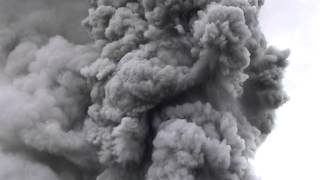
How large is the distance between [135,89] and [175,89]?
5.35 ft

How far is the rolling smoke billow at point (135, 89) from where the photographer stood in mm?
31969

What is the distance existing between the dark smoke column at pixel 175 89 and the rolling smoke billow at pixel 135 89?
0.16 feet

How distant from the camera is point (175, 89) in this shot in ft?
107

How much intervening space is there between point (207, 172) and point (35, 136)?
311 inches

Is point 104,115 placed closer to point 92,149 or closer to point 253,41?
point 92,149

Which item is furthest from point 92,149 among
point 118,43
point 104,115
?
point 118,43

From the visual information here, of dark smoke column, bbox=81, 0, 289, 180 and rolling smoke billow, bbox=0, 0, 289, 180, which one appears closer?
dark smoke column, bbox=81, 0, 289, 180

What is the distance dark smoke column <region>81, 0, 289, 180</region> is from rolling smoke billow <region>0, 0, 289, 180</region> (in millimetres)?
47

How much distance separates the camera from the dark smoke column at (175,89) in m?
31.6

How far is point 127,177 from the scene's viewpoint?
3378cm

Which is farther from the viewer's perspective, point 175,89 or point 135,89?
point 175,89

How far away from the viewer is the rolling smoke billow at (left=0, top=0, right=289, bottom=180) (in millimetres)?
31969

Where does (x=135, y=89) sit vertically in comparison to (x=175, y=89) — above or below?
below

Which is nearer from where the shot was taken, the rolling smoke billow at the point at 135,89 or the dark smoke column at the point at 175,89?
the dark smoke column at the point at 175,89
